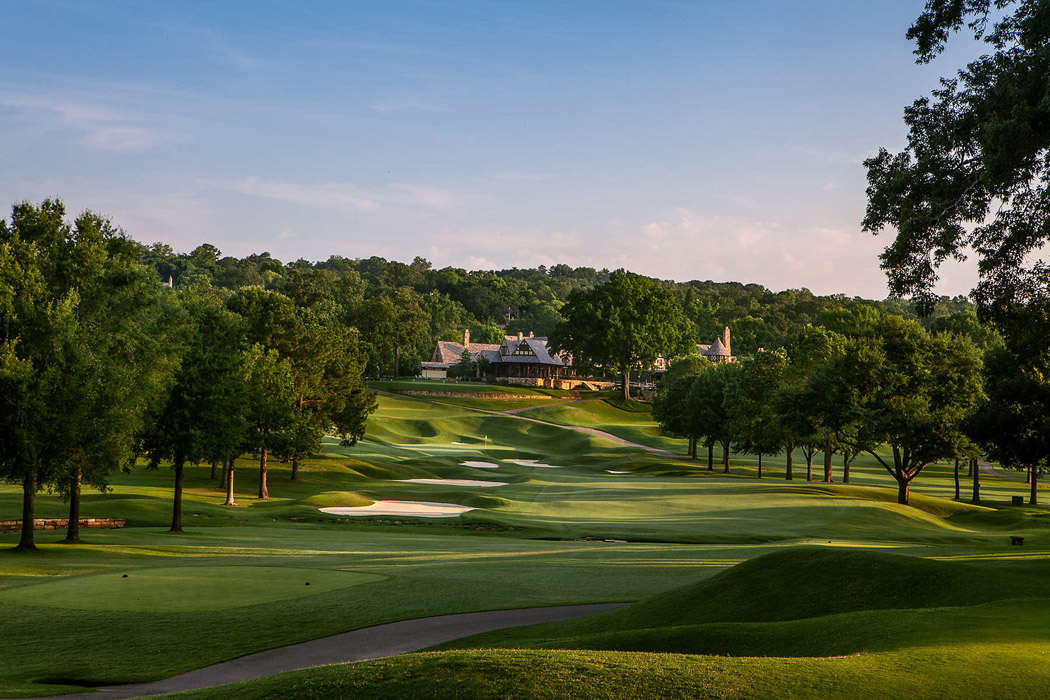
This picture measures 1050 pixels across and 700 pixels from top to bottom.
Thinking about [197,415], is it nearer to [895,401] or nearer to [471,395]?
[895,401]

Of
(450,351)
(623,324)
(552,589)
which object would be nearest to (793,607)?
(552,589)

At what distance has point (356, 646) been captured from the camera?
15508 mm

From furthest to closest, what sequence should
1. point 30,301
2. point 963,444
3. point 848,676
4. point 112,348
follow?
point 963,444 → point 112,348 → point 30,301 → point 848,676

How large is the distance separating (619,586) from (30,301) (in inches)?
782

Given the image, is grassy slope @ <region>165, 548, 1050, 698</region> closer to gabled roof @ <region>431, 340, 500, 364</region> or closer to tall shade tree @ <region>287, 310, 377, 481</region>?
tall shade tree @ <region>287, 310, 377, 481</region>

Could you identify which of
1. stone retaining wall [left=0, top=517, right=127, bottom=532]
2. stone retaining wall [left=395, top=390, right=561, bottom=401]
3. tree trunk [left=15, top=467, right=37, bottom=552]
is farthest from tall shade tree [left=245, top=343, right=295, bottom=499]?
stone retaining wall [left=395, top=390, right=561, bottom=401]

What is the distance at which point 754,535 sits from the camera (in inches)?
1438

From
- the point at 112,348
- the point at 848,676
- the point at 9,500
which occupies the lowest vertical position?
the point at 9,500

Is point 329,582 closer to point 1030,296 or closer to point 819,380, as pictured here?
point 1030,296

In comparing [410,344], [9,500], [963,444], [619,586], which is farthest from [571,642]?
[410,344]

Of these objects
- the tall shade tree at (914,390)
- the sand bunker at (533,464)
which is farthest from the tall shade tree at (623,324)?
the tall shade tree at (914,390)

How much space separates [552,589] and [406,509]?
2450 cm

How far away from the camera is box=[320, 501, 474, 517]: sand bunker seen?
42531 millimetres

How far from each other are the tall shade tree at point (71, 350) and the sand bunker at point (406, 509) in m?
14.3
